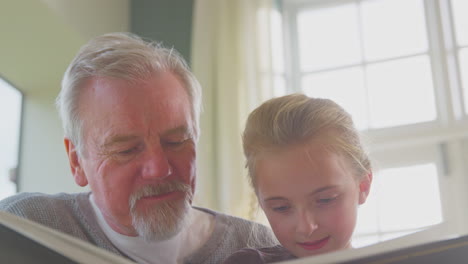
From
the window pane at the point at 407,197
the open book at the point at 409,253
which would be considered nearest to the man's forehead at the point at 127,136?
the open book at the point at 409,253

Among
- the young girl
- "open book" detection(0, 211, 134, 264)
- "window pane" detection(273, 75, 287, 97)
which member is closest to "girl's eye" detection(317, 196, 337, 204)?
the young girl

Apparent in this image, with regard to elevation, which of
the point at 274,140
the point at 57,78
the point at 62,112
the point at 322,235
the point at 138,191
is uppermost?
the point at 57,78

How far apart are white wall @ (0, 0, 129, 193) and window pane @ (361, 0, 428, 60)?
1.44 meters

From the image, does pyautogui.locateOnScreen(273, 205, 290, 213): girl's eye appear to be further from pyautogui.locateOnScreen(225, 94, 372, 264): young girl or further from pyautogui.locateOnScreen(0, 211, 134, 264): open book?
pyautogui.locateOnScreen(0, 211, 134, 264): open book

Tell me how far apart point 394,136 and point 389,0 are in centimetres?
80

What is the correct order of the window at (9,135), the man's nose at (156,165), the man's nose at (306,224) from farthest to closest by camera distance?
the window at (9,135) < the man's nose at (156,165) < the man's nose at (306,224)

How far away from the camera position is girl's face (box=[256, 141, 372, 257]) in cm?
133

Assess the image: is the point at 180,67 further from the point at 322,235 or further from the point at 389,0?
the point at 389,0

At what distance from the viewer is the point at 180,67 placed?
5.44 ft

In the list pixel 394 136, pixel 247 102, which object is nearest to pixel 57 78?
pixel 247 102

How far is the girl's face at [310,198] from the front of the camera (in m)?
1.33

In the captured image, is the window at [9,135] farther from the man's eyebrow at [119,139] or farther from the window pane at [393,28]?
the window pane at [393,28]

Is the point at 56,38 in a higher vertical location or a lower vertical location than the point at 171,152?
higher

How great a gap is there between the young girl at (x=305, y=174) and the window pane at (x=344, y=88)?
187 centimetres
